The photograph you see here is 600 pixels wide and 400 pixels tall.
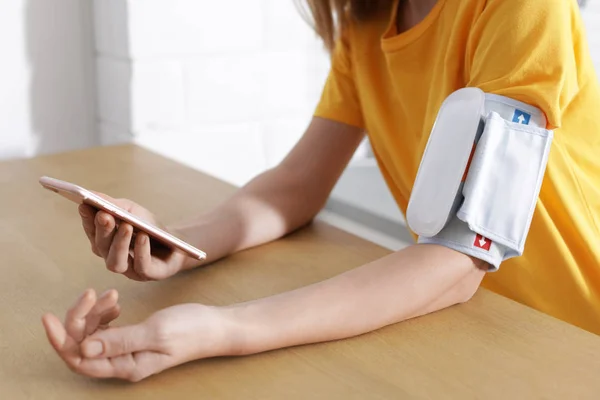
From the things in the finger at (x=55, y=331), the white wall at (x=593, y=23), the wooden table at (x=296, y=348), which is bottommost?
the wooden table at (x=296, y=348)

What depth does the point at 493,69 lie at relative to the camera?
0.71 metres

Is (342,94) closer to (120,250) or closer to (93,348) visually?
(120,250)

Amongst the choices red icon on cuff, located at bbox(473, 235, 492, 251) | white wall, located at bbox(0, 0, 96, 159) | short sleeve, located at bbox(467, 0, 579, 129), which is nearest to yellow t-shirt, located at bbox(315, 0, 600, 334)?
short sleeve, located at bbox(467, 0, 579, 129)

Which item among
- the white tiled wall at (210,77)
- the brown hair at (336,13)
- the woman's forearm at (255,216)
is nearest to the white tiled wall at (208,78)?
the white tiled wall at (210,77)

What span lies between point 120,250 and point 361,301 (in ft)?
0.71

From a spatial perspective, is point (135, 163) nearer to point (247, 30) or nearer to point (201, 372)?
point (247, 30)

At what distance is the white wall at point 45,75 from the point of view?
1.27m

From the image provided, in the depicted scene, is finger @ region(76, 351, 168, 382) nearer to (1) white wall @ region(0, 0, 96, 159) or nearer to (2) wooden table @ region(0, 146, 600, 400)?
(2) wooden table @ region(0, 146, 600, 400)

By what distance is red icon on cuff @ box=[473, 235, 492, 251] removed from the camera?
26.2 inches

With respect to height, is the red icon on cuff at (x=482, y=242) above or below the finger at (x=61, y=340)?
above

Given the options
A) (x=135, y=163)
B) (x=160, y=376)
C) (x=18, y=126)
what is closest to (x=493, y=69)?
(x=160, y=376)

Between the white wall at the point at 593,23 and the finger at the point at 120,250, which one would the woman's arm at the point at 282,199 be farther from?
the white wall at the point at 593,23

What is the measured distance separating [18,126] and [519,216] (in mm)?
951

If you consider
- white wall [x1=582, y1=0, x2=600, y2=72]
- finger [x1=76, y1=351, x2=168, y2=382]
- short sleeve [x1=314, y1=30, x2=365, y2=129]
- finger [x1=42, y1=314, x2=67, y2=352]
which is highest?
white wall [x1=582, y1=0, x2=600, y2=72]
